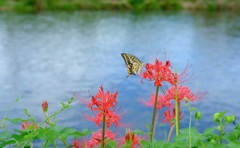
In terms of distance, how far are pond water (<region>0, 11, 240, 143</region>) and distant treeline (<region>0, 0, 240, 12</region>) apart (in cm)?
1230

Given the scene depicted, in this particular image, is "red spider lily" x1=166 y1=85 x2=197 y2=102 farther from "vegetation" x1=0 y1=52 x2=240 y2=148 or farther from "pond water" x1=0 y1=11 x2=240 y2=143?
"pond water" x1=0 y1=11 x2=240 y2=143

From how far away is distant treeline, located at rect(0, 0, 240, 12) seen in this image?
35.3 metres

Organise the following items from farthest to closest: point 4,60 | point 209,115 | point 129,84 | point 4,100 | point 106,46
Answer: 1. point 106,46
2. point 4,60
3. point 129,84
4. point 4,100
5. point 209,115

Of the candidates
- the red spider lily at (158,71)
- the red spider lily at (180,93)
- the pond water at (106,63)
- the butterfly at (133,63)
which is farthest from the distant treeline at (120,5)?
the red spider lily at (158,71)

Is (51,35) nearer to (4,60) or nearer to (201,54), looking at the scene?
(4,60)

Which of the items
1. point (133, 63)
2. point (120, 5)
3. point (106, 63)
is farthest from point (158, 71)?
point (120, 5)

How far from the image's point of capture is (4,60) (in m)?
13.5

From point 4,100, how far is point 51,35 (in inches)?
423

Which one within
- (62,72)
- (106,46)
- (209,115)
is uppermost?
(106,46)

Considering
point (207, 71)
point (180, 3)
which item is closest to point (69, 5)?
point (180, 3)

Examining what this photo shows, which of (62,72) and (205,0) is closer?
(62,72)

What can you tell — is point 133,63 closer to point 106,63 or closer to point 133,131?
point 133,131

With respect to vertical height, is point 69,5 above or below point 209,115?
above

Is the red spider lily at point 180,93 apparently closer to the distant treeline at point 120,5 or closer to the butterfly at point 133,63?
the butterfly at point 133,63
